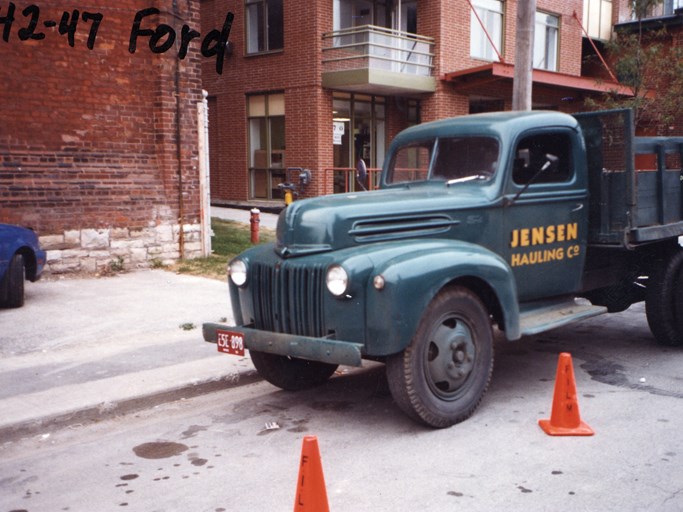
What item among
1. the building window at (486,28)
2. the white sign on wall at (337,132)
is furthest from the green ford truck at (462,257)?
the building window at (486,28)

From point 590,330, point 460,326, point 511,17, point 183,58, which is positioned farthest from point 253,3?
point 460,326

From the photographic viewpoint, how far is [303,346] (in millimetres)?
4773

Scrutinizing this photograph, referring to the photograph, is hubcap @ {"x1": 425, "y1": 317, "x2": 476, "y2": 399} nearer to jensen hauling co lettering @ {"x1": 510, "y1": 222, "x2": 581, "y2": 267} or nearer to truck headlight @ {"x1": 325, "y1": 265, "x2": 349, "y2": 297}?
truck headlight @ {"x1": 325, "y1": 265, "x2": 349, "y2": 297}

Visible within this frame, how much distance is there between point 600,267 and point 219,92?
17170 mm

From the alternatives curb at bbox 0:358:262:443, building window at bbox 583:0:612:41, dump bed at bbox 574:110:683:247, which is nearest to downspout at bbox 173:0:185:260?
curb at bbox 0:358:262:443

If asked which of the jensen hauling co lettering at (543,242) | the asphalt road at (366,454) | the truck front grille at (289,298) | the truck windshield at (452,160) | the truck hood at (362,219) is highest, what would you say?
the truck windshield at (452,160)

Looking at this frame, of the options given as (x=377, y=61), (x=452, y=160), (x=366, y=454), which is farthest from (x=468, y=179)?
(x=377, y=61)

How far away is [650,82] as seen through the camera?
2189 centimetres

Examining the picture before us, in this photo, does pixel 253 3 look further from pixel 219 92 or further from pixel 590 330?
pixel 590 330

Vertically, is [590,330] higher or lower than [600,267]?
lower

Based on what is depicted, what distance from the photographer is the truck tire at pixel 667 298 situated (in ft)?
22.8

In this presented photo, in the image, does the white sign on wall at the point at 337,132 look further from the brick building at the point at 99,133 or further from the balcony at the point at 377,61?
the brick building at the point at 99,133

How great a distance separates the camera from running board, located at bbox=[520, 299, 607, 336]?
18.7ft

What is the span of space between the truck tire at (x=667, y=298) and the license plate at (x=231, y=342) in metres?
4.13
